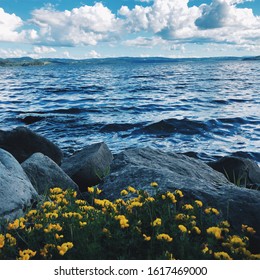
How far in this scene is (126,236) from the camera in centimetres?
427

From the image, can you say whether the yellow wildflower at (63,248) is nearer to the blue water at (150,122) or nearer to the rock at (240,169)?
the rock at (240,169)

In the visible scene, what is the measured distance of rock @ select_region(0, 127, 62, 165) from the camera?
11.8 meters

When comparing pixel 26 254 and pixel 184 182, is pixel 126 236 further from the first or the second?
pixel 184 182

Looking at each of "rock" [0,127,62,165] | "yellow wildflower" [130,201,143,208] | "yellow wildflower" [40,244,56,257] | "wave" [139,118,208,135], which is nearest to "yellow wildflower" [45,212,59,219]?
"yellow wildflower" [40,244,56,257]

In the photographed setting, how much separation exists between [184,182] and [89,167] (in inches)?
156

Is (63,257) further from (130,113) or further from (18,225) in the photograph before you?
(130,113)

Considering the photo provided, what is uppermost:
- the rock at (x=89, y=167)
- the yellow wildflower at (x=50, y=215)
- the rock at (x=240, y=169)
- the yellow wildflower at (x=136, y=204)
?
the yellow wildflower at (x=136, y=204)

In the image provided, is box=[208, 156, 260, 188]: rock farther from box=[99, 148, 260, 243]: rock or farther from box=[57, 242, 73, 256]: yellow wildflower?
box=[57, 242, 73, 256]: yellow wildflower

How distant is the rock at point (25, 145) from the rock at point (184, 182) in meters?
4.10

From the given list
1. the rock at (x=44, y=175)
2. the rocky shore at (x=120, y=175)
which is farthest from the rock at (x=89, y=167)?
the rock at (x=44, y=175)

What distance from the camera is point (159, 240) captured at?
4027 mm

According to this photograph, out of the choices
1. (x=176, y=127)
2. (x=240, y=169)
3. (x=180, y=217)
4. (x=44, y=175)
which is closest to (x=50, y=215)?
(x=180, y=217)

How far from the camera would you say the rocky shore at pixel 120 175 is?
5332mm
